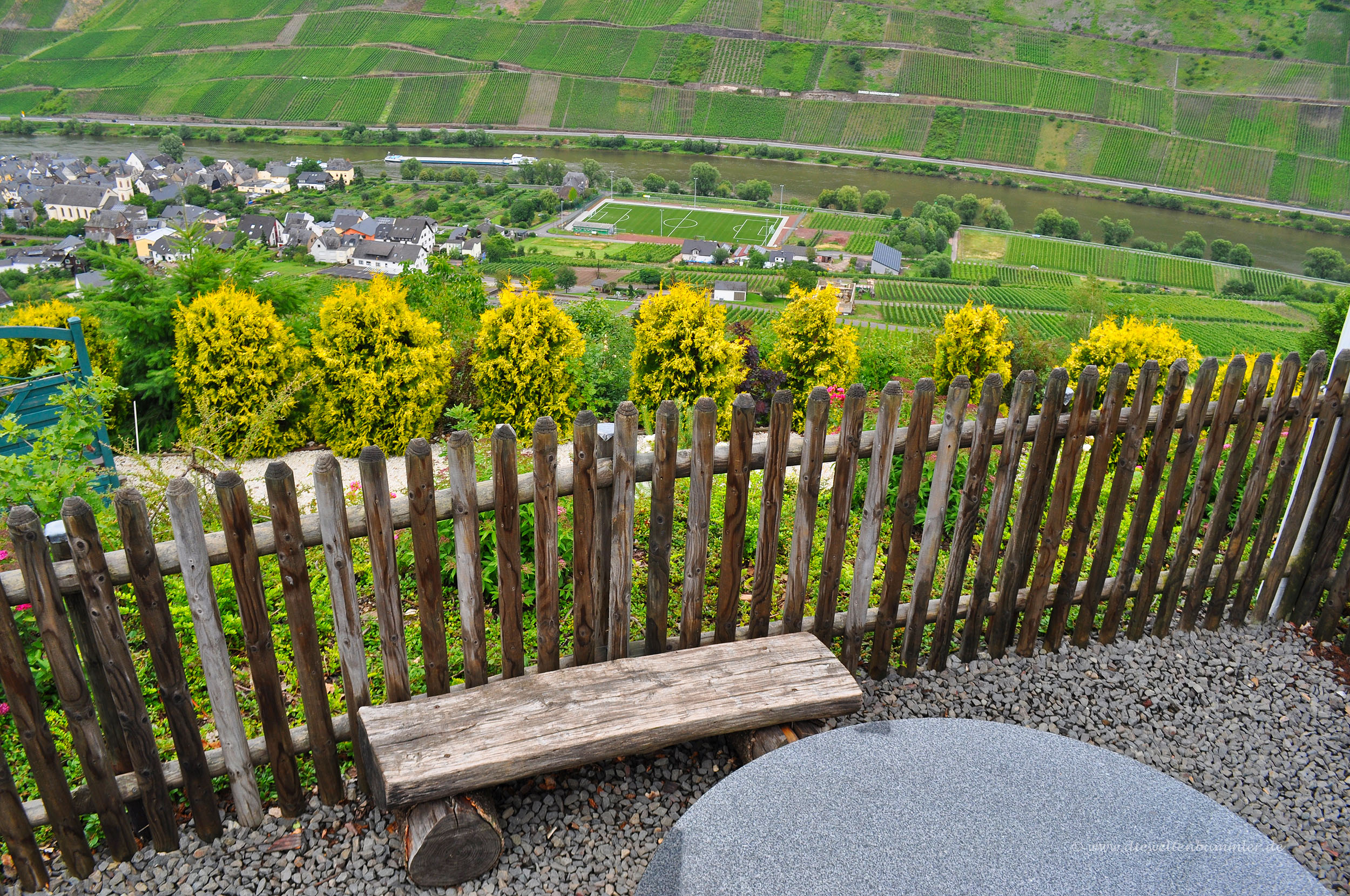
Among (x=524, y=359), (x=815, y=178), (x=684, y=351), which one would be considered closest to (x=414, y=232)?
(x=815, y=178)

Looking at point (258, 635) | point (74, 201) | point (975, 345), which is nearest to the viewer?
point (258, 635)

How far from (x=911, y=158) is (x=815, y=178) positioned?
14378 millimetres

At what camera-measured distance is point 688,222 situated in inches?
3049

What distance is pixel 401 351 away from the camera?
834 centimetres

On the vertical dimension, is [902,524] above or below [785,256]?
above

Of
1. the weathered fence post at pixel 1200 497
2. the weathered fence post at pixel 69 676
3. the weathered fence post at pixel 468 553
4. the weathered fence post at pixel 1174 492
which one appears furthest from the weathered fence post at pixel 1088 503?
the weathered fence post at pixel 69 676

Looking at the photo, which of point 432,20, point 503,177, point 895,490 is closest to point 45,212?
point 503,177

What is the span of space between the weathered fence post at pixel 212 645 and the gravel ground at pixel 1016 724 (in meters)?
0.15

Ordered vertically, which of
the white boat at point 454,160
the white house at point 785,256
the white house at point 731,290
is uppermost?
the white boat at point 454,160

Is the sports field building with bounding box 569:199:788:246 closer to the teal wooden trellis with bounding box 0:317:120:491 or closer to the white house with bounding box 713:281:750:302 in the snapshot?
the white house with bounding box 713:281:750:302

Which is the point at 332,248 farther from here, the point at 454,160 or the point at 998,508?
the point at 998,508

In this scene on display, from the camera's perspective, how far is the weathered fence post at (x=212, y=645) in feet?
7.79

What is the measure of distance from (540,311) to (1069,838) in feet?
24.1

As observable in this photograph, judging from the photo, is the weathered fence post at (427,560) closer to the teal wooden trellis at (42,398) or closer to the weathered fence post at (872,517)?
the weathered fence post at (872,517)
